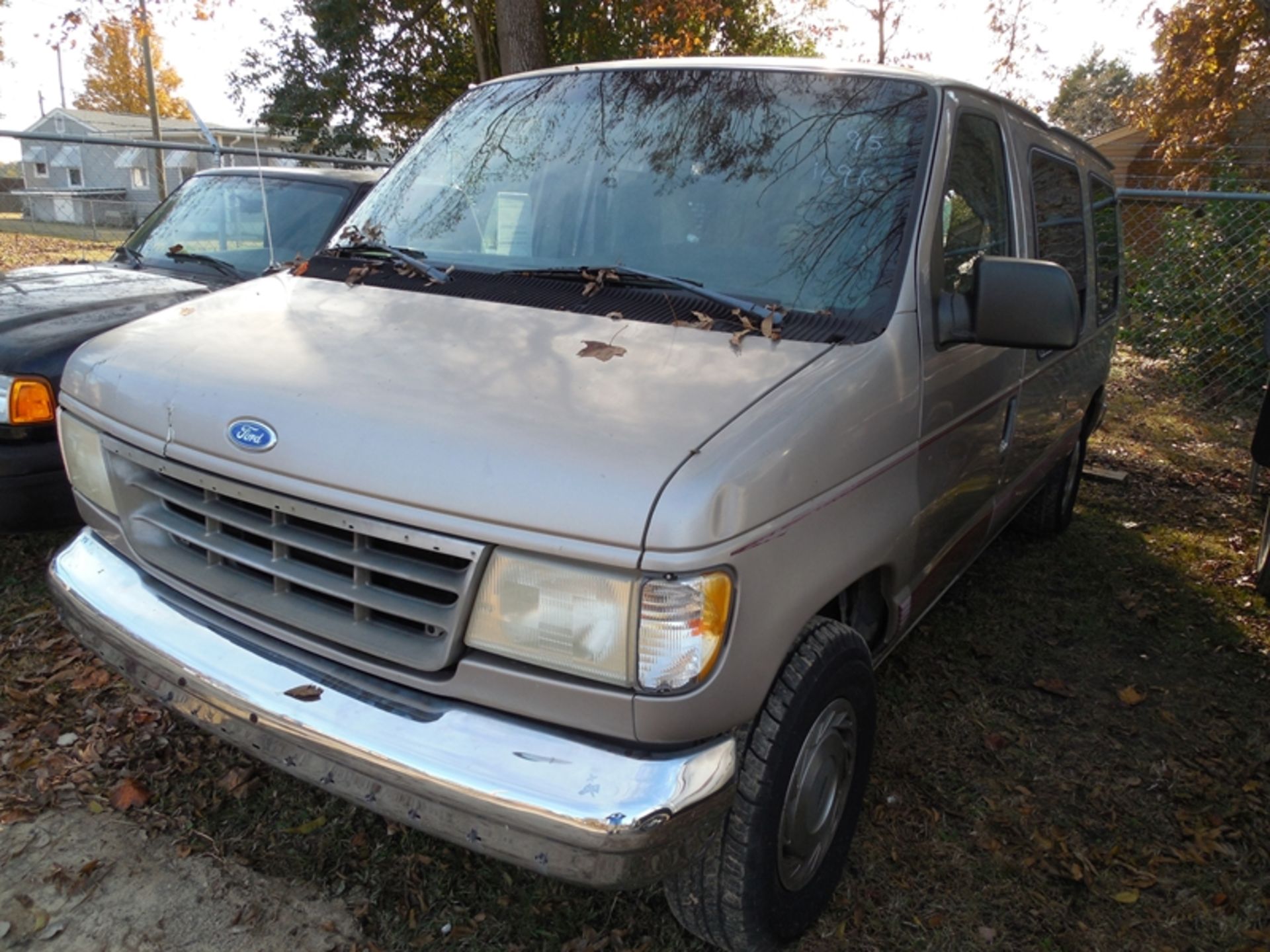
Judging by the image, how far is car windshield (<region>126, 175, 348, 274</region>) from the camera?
538 centimetres

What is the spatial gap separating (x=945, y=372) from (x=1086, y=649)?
7.16 feet

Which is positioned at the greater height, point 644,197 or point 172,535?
point 644,197

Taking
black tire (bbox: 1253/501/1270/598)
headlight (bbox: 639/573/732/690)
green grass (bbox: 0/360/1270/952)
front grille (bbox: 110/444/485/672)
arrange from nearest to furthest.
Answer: headlight (bbox: 639/573/732/690)
front grille (bbox: 110/444/485/672)
green grass (bbox: 0/360/1270/952)
black tire (bbox: 1253/501/1270/598)

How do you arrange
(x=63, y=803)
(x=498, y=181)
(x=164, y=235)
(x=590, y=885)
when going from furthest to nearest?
(x=164, y=235) → (x=498, y=181) → (x=63, y=803) → (x=590, y=885)

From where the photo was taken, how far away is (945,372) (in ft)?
8.79

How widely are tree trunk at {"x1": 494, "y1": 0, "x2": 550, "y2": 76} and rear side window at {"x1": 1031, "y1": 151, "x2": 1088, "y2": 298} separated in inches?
235

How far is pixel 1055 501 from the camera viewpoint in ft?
17.3

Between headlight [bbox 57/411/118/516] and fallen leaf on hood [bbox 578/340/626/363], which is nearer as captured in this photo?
fallen leaf on hood [bbox 578/340/626/363]

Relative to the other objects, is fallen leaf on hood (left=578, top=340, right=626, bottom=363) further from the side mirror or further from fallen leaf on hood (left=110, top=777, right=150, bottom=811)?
fallen leaf on hood (left=110, top=777, right=150, bottom=811)

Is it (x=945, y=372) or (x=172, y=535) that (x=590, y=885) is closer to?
(x=172, y=535)

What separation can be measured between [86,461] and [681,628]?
174 centimetres

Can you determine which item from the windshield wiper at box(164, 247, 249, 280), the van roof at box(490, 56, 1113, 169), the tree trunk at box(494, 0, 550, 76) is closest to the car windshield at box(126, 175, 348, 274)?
the windshield wiper at box(164, 247, 249, 280)

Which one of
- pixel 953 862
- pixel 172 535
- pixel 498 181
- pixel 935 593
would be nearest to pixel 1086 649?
pixel 935 593

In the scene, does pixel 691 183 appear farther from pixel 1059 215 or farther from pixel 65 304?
pixel 65 304
